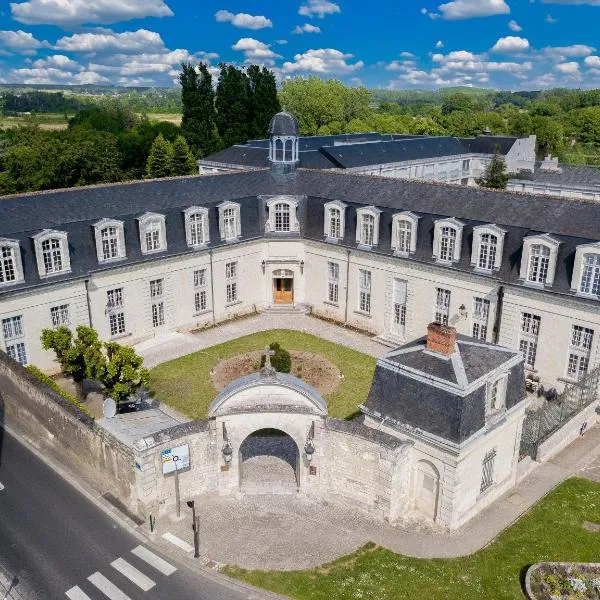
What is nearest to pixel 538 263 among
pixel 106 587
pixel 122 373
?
pixel 122 373

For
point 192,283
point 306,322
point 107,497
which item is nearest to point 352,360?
point 306,322

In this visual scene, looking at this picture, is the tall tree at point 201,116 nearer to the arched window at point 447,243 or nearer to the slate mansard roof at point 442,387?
the arched window at point 447,243

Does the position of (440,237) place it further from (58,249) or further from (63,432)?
(63,432)

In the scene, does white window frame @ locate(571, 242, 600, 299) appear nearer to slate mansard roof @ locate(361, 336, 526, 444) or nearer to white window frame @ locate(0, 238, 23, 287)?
slate mansard roof @ locate(361, 336, 526, 444)

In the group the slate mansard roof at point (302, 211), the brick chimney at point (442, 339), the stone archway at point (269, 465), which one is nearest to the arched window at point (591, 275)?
the slate mansard roof at point (302, 211)

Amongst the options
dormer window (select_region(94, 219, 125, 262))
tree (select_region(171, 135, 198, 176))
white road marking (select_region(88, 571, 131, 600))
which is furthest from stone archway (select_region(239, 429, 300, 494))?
tree (select_region(171, 135, 198, 176))
